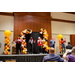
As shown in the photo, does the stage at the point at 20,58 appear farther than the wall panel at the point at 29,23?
No

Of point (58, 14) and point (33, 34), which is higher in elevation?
point (58, 14)

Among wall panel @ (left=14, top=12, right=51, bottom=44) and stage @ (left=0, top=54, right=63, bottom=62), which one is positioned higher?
wall panel @ (left=14, top=12, right=51, bottom=44)

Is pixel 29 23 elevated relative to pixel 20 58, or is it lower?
elevated

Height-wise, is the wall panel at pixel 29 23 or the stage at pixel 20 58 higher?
the wall panel at pixel 29 23

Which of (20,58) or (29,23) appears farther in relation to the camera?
(29,23)

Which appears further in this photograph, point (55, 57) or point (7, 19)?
point (7, 19)

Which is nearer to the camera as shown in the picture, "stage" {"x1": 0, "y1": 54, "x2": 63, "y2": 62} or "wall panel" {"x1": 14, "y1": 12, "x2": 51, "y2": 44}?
"stage" {"x1": 0, "y1": 54, "x2": 63, "y2": 62}

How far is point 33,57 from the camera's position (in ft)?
15.2
